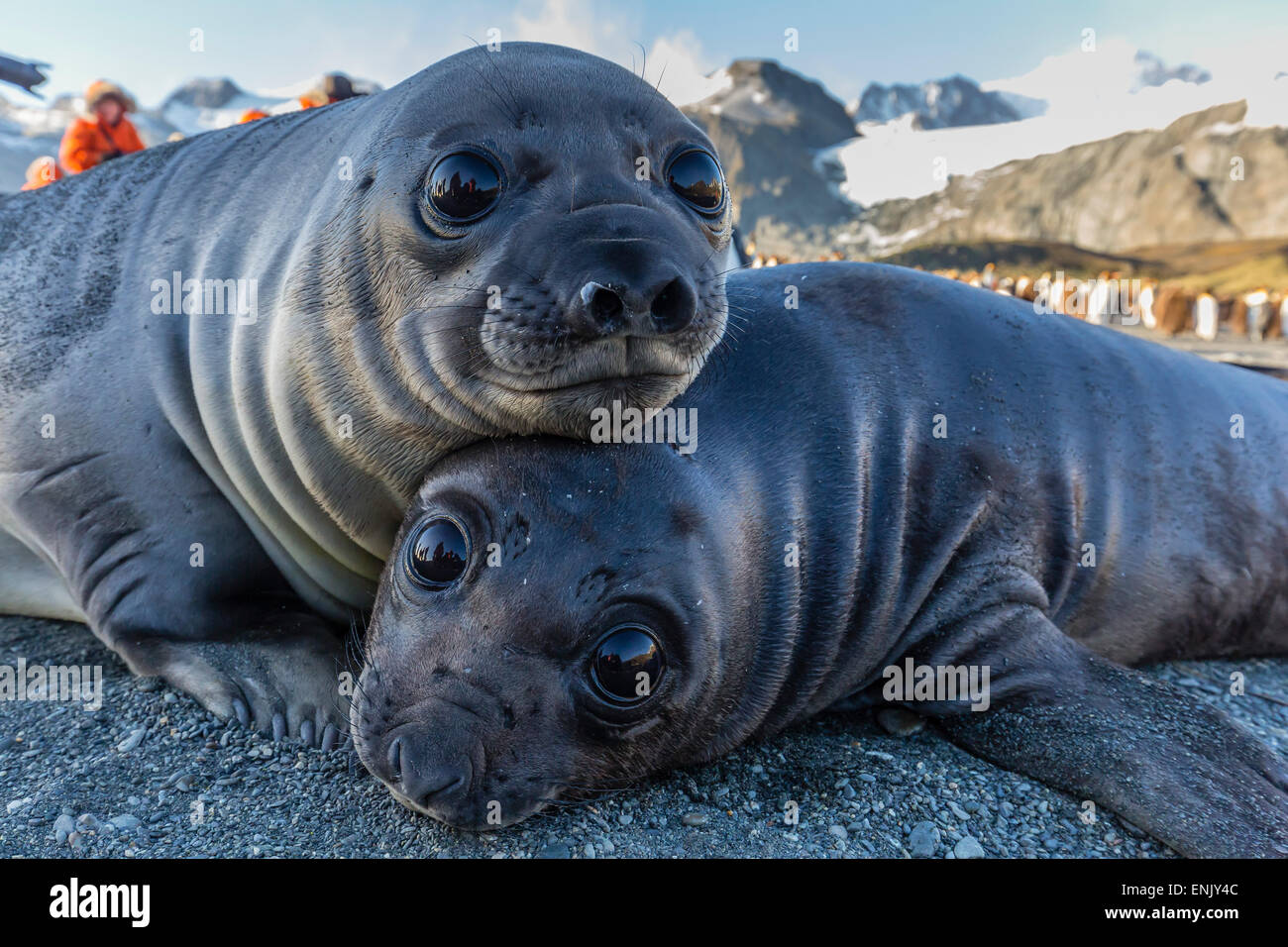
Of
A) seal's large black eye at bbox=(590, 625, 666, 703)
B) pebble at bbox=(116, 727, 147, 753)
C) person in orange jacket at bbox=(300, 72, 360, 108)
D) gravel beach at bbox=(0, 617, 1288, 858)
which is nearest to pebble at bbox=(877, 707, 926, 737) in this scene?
gravel beach at bbox=(0, 617, 1288, 858)

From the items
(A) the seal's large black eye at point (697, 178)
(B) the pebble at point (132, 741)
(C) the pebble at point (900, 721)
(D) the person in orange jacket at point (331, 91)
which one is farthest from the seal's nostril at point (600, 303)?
(D) the person in orange jacket at point (331, 91)

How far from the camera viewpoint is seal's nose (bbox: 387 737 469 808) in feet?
6.65

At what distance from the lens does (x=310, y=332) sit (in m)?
2.55

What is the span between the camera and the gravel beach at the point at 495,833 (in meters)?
2.19

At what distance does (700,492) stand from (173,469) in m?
1.65

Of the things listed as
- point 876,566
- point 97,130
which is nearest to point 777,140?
point 97,130

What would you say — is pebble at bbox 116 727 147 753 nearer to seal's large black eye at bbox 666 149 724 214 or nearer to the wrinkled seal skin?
the wrinkled seal skin

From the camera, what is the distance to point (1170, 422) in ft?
11.0

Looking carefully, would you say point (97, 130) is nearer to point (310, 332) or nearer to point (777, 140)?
point (310, 332)

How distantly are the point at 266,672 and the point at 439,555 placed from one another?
87 cm

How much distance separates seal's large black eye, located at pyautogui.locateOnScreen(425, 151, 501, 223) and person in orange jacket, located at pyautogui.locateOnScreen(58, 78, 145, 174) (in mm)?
5991

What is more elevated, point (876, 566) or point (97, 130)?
point (97, 130)
